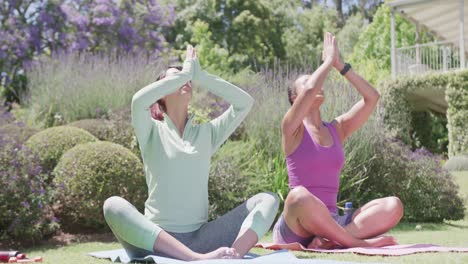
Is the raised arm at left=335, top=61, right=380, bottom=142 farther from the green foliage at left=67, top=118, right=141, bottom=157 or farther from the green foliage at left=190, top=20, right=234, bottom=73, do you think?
the green foliage at left=190, top=20, right=234, bottom=73

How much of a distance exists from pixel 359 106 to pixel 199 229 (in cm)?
150

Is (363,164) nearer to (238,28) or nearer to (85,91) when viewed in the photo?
(85,91)

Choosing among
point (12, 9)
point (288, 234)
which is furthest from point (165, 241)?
point (12, 9)

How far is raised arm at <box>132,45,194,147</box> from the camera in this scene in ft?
12.9

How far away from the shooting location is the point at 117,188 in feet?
21.3

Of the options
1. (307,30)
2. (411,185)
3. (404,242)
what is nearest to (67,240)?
(404,242)

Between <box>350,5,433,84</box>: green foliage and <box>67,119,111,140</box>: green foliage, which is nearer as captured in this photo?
<box>67,119,111,140</box>: green foliage

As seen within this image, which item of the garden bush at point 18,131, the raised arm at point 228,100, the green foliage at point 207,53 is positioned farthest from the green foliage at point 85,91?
the green foliage at point 207,53

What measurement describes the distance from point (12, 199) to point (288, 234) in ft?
8.05

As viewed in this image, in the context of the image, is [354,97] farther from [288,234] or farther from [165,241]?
[165,241]

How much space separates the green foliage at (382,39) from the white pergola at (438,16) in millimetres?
4543

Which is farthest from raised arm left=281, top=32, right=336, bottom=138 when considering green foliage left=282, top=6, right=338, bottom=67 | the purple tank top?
green foliage left=282, top=6, right=338, bottom=67

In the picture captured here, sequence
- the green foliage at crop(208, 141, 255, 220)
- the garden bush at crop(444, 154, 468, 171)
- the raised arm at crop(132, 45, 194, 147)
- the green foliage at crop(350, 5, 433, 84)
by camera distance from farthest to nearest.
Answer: the green foliage at crop(350, 5, 433, 84) < the garden bush at crop(444, 154, 468, 171) < the green foliage at crop(208, 141, 255, 220) < the raised arm at crop(132, 45, 194, 147)

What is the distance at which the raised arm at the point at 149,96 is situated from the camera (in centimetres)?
394
